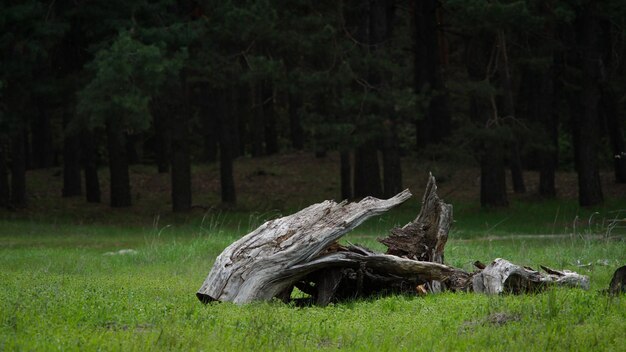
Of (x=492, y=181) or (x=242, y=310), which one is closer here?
(x=242, y=310)

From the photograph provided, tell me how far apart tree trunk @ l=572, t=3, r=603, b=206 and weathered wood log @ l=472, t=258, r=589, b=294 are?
1933 centimetres

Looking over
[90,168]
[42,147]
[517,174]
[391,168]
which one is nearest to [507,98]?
[391,168]

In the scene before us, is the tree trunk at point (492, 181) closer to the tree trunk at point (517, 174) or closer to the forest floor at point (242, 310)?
the tree trunk at point (517, 174)

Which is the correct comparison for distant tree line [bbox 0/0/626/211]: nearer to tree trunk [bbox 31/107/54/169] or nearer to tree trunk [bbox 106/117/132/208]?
tree trunk [bbox 106/117/132/208]

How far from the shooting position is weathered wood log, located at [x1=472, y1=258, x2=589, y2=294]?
10117 mm

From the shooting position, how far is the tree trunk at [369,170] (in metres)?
32.9

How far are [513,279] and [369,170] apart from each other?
2297 cm

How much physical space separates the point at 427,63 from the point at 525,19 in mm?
9519

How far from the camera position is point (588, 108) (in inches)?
1133

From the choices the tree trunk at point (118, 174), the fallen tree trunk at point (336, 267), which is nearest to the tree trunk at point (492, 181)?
the tree trunk at point (118, 174)

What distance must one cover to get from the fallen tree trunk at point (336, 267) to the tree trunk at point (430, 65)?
2275 centimetres

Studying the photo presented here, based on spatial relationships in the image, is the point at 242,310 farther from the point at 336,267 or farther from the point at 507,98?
the point at 507,98

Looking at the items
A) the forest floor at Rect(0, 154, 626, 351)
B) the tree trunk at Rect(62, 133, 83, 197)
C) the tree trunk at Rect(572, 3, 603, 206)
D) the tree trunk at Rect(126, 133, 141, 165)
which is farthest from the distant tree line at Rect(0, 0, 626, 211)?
the tree trunk at Rect(126, 133, 141, 165)

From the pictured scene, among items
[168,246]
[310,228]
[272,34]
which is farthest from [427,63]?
[310,228]
